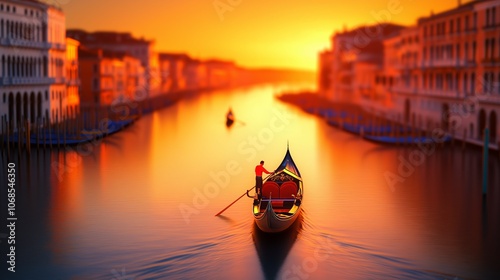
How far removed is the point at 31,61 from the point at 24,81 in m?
2.35

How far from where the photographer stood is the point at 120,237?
17.8 m

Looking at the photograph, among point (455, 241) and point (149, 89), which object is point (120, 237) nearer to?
point (455, 241)

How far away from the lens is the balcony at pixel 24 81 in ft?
125

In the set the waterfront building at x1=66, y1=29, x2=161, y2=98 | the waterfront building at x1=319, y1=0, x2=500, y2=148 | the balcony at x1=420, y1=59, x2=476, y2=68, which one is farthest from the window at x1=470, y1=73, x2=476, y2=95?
the waterfront building at x1=66, y1=29, x2=161, y2=98

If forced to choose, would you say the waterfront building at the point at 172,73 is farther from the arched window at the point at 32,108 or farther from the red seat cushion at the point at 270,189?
the red seat cushion at the point at 270,189

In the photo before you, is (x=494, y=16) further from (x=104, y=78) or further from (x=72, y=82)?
(x=104, y=78)

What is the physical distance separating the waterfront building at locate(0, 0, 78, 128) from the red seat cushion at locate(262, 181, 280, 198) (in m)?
19.7

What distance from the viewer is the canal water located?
15.5m

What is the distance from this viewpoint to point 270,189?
19.5 meters

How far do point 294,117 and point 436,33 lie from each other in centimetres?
2033

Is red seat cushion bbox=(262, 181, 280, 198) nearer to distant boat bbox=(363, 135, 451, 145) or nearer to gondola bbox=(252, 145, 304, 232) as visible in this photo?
gondola bbox=(252, 145, 304, 232)

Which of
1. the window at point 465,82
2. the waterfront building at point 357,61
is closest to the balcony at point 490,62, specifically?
the window at point 465,82

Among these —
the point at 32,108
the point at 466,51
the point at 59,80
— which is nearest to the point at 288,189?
the point at 466,51

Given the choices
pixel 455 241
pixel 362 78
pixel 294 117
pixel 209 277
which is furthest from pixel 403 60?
pixel 209 277
